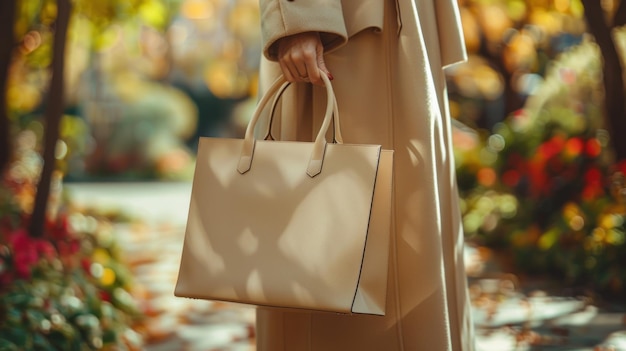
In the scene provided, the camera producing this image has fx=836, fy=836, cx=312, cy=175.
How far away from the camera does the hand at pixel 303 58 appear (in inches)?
83.3

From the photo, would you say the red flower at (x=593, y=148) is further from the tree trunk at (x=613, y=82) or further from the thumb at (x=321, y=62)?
the thumb at (x=321, y=62)

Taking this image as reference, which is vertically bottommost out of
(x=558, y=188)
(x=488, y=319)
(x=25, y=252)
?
(x=488, y=319)

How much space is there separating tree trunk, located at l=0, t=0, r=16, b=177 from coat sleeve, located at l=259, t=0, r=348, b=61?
165 inches

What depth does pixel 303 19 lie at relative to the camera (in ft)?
6.89

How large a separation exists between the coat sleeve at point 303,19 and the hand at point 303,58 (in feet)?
0.11

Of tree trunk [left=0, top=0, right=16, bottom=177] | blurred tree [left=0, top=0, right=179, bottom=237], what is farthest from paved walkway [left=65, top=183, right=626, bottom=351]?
tree trunk [left=0, top=0, right=16, bottom=177]

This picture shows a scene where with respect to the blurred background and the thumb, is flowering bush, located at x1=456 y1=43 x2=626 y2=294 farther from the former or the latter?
the thumb

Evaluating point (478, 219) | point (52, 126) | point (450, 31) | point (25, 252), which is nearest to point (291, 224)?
point (450, 31)

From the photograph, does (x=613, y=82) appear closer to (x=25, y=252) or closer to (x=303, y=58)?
(x=25, y=252)

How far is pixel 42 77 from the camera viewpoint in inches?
551

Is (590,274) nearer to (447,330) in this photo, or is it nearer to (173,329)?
(173,329)

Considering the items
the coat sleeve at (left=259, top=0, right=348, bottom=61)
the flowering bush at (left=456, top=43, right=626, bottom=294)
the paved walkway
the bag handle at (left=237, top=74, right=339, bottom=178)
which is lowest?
the paved walkway

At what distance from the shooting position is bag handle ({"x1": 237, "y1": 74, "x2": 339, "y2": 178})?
2.02 m

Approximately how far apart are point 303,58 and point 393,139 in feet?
1.14
